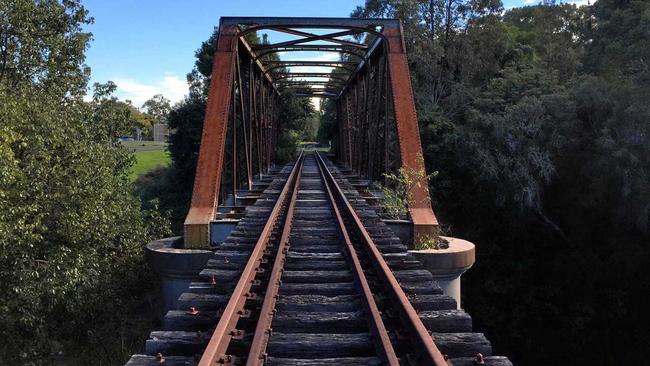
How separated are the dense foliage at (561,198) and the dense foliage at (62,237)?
1211 cm

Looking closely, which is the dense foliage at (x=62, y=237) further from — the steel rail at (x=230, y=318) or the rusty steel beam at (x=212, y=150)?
the steel rail at (x=230, y=318)

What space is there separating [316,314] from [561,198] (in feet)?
Answer: 60.1

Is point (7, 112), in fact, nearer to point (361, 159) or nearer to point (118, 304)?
point (118, 304)

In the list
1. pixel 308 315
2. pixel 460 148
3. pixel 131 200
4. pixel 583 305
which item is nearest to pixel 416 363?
pixel 308 315

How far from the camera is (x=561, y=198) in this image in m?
20.2

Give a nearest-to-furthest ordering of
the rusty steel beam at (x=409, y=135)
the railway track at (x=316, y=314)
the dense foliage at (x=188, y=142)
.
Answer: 1. the railway track at (x=316, y=314)
2. the rusty steel beam at (x=409, y=135)
3. the dense foliage at (x=188, y=142)

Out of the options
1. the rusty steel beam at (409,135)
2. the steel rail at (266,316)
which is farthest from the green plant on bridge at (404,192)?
the steel rail at (266,316)

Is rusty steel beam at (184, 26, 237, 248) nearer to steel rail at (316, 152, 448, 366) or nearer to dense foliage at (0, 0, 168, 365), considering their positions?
dense foliage at (0, 0, 168, 365)

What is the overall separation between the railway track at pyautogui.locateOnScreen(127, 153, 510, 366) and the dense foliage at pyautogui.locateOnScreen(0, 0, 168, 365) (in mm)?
4177

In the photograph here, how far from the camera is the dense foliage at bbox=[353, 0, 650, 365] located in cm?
1667

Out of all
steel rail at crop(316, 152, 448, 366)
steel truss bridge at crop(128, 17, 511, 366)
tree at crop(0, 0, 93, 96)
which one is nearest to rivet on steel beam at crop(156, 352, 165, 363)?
steel truss bridge at crop(128, 17, 511, 366)

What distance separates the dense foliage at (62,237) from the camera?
28.6 feet

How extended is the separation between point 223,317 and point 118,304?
794 cm

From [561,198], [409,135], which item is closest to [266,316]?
[409,135]
